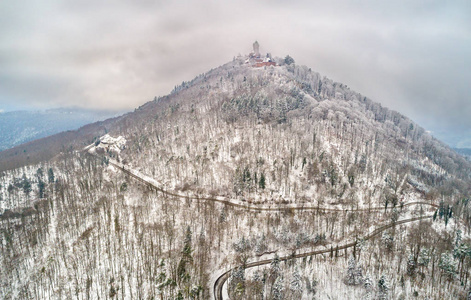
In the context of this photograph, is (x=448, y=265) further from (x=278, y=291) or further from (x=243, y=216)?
(x=243, y=216)

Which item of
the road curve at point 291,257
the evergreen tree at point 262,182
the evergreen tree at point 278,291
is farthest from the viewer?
the evergreen tree at point 262,182

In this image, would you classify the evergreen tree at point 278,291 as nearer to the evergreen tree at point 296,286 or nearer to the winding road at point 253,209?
the evergreen tree at point 296,286

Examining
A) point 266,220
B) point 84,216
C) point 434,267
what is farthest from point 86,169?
point 434,267

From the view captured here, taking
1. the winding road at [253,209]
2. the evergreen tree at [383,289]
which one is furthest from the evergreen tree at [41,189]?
the evergreen tree at [383,289]

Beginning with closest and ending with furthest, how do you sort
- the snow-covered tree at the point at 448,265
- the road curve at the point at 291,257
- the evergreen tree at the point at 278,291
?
the evergreen tree at the point at 278,291 → the road curve at the point at 291,257 → the snow-covered tree at the point at 448,265

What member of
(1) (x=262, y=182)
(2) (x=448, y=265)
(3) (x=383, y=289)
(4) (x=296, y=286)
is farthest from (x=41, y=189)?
(2) (x=448, y=265)

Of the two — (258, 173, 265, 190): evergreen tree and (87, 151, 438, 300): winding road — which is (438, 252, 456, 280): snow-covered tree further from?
(258, 173, 265, 190): evergreen tree

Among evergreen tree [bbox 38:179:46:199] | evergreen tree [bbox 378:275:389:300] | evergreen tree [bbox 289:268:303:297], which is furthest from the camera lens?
evergreen tree [bbox 38:179:46:199]

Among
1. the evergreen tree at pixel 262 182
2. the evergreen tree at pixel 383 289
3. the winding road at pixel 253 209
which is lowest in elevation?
the evergreen tree at pixel 383 289

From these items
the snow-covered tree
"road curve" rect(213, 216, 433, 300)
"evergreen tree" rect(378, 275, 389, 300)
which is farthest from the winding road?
the snow-covered tree
